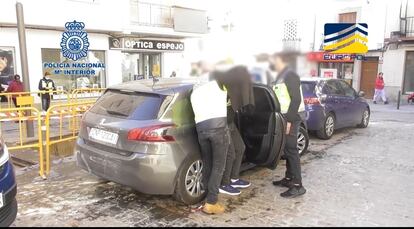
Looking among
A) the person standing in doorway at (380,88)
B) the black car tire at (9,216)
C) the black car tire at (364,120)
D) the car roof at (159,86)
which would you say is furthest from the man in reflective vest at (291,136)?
the person standing in doorway at (380,88)

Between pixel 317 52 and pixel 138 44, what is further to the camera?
pixel 138 44

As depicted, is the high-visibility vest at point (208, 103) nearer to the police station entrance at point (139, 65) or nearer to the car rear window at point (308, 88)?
the car rear window at point (308, 88)

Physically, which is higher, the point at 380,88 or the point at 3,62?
the point at 3,62

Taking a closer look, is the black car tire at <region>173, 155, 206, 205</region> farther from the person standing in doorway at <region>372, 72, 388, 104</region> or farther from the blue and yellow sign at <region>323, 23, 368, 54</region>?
the person standing in doorway at <region>372, 72, 388, 104</region>

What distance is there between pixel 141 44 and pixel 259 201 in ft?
43.6

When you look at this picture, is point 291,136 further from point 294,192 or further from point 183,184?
point 183,184

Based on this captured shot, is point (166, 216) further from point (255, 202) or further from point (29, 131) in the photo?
point (29, 131)

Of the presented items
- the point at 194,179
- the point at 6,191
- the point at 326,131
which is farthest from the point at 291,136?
the point at 326,131

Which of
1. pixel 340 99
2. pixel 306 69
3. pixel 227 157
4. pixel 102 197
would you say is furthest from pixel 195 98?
pixel 340 99

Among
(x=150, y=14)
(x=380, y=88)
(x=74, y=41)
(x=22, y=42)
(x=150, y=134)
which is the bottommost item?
(x=380, y=88)

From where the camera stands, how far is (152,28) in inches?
628

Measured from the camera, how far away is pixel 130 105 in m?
4.25

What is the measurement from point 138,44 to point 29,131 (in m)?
9.04

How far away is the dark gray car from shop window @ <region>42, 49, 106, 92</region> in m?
10.0
